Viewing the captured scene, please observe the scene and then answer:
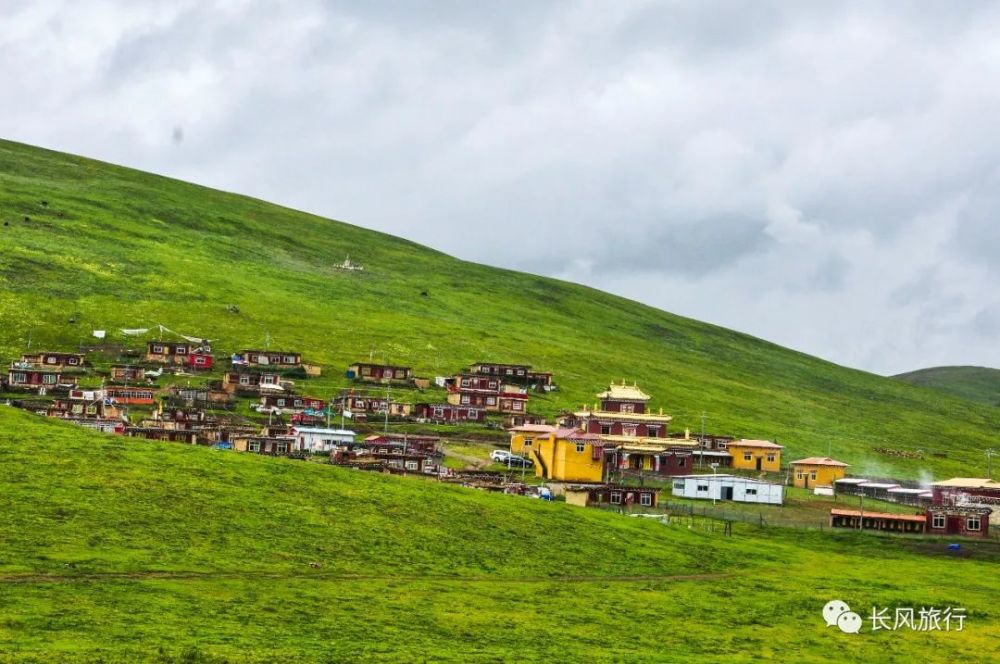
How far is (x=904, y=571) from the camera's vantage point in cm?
10412

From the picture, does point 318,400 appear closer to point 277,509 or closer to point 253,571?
point 277,509

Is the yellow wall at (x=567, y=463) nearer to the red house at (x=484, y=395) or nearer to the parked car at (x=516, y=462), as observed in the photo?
the parked car at (x=516, y=462)

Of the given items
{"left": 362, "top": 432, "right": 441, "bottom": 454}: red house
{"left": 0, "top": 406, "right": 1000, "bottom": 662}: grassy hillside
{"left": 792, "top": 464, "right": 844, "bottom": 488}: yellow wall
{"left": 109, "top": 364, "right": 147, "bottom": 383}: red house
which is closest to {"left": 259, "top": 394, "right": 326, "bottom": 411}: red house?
{"left": 109, "top": 364, "right": 147, "bottom": 383}: red house

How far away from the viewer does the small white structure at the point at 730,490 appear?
13825cm

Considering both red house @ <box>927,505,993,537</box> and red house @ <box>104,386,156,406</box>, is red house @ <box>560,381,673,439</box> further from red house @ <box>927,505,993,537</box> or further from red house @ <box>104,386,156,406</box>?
red house @ <box>104,386,156,406</box>

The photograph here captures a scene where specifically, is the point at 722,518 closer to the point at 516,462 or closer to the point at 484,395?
the point at 516,462

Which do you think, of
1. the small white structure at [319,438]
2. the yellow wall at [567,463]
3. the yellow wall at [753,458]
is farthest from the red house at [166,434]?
the yellow wall at [753,458]

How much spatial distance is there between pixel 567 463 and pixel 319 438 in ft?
89.4

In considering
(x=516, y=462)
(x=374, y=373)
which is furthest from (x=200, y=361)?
(x=516, y=462)

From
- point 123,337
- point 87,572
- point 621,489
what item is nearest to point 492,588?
point 87,572

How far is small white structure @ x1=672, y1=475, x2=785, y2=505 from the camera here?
138 metres

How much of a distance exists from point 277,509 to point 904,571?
46.1 m

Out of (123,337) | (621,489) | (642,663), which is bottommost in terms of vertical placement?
(642,663)

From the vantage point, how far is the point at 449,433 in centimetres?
17162
